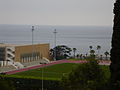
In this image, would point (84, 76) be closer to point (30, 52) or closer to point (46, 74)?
point (46, 74)

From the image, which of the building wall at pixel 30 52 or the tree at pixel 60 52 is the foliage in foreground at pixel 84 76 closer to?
the building wall at pixel 30 52

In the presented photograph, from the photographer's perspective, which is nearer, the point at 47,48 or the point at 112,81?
the point at 112,81

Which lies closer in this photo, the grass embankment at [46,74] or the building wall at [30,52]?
the grass embankment at [46,74]

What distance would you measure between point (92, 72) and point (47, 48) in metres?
30.8

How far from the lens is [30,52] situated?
42844 mm

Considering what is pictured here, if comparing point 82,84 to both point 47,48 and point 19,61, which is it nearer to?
point 19,61

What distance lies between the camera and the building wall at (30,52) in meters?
40.4

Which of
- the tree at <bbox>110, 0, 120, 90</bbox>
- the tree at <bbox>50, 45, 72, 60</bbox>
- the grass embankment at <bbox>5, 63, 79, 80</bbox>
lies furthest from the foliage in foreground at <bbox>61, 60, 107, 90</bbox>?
the tree at <bbox>50, 45, 72, 60</bbox>

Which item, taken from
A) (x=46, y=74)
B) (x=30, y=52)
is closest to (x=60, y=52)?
(x=30, y=52)

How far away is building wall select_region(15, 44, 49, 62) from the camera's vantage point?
4039 centimetres

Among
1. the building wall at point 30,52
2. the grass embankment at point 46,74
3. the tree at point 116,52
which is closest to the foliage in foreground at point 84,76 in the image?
the tree at point 116,52

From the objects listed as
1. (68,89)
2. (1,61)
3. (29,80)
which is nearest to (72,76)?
(68,89)

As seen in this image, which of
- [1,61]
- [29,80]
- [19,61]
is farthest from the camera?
[19,61]

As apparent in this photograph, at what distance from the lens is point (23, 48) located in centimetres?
4119
